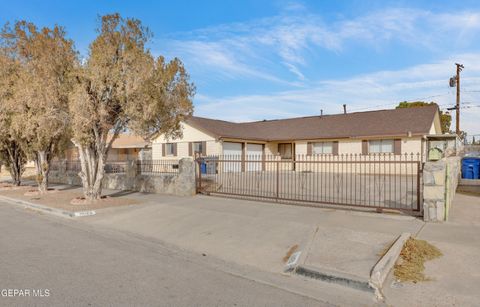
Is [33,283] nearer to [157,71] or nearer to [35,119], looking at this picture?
[157,71]

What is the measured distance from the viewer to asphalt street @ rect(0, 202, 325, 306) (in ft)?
13.9

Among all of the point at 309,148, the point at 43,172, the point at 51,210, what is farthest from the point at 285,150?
the point at 51,210

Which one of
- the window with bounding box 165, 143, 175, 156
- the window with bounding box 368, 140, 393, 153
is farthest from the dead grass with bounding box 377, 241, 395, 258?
the window with bounding box 165, 143, 175, 156

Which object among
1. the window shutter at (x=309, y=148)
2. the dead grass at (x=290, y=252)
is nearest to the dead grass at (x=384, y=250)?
the dead grass at (x=290, y=252)

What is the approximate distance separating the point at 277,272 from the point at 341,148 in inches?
797

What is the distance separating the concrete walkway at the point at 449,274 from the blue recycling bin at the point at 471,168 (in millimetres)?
8916

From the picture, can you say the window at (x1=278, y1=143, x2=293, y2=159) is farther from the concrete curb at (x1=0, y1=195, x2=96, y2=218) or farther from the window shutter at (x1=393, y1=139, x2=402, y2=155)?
the concrete curb at (x1=0, y1=195, x2=96, y2=218)

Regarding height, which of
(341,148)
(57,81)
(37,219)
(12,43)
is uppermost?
(12,43)

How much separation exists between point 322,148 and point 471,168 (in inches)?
444

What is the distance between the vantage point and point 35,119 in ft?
39.8

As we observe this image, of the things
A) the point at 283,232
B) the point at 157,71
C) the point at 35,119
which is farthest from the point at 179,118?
the point at 283,232

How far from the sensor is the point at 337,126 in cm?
2625

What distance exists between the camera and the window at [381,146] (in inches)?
876

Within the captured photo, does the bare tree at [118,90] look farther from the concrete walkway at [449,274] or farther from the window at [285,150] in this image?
the window at [285,150]
